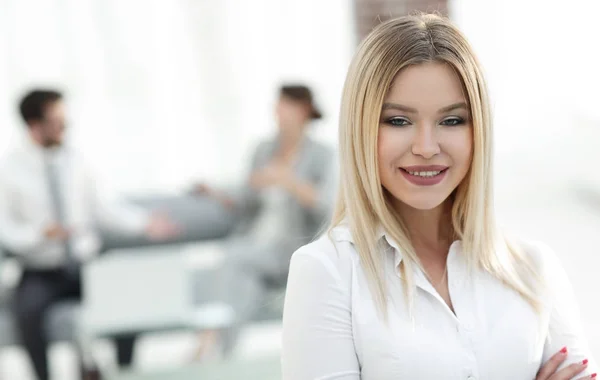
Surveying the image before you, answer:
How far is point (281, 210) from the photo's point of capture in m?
3.77

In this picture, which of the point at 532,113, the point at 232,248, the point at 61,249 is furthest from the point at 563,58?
the point at 61,249

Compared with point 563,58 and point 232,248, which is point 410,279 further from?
point 563,58

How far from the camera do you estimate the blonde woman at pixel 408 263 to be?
1.11 meters

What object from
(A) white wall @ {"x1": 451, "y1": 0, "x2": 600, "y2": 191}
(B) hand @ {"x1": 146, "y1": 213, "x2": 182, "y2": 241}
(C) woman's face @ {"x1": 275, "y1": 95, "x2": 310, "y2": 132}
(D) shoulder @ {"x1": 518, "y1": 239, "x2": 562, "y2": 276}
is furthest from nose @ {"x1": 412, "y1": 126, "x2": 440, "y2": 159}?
(A) white wall @ {"x1": 451, "y1": 0, "x2": 600, "y2": 191}

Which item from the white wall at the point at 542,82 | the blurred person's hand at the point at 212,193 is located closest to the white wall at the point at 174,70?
the blurred person's hand at the point at 212,193

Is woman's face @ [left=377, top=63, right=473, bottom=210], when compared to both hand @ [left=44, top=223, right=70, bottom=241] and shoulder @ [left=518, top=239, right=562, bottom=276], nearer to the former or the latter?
shoulder @ [left=518, top=239, right=562, bottom=276]

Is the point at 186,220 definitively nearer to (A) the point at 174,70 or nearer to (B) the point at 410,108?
(A) the point at 174,70

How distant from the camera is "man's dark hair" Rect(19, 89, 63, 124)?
366 cm

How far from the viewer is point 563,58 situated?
24.6ft

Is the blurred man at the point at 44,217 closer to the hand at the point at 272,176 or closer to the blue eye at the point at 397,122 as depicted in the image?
the hand at the point at 272,176

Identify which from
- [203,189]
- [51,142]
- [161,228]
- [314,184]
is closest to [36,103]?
[51,142]

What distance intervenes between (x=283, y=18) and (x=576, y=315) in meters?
4.14

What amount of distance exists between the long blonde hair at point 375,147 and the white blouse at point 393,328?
15 mm

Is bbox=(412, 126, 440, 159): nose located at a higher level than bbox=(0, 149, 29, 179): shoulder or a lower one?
higher
